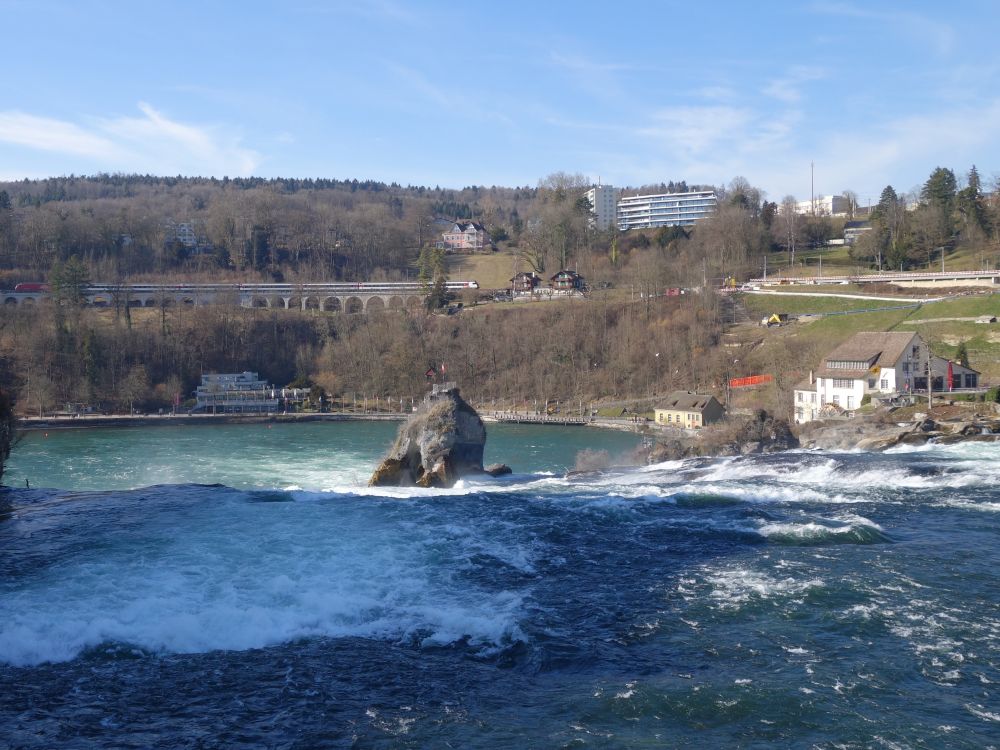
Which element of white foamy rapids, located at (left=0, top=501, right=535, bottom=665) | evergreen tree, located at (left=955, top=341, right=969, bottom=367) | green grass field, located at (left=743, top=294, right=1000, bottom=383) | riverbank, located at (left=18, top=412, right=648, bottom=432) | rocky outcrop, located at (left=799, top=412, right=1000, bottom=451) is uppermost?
green grass field, located at (left=743, top=294, right=1000, bottom=383)

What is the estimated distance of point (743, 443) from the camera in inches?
1395

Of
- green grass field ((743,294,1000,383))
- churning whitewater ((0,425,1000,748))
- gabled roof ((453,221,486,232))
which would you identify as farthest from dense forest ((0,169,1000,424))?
churning whitewater ((0,425,1000,748))

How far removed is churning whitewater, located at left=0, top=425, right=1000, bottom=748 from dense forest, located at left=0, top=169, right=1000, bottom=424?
3979cm

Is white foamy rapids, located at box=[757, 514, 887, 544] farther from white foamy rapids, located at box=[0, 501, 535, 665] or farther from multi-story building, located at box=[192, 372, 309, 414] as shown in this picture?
multi-story building, located at box=[192, 372, 309, 414]

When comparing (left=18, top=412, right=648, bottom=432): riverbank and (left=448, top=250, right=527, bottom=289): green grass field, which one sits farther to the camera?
(left=448, top=250, right=527, bottom=289): green grass field

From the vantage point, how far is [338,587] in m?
15.8

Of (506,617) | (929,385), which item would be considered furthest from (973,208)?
(506,617)

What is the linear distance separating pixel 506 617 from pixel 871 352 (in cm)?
3577

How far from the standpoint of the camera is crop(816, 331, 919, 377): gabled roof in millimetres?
42344

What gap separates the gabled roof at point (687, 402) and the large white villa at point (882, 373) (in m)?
6.38

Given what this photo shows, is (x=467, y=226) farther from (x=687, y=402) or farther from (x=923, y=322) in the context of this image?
(x=687, y=402)

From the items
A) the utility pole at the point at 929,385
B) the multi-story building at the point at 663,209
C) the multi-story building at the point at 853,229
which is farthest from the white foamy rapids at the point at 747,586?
the multi-story building at the point at 663,209

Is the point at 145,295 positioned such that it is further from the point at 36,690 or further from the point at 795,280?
the point at 36,690

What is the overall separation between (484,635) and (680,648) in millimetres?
3217
